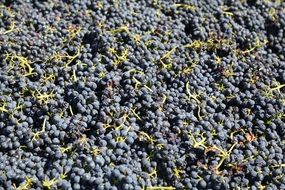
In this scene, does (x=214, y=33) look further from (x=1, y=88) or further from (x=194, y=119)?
(x=1, y=88)

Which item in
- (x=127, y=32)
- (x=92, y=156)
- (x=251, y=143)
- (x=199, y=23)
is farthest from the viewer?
(x=199, y=23)

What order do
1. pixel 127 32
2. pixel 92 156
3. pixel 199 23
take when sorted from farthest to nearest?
pixel 199 23 < pixel 127 32 < pixel 92 156

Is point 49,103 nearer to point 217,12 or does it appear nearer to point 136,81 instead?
point 136,81

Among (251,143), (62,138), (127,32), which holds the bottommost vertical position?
(62,138)

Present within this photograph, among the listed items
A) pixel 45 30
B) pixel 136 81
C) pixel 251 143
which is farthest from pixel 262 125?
pixel 45 30

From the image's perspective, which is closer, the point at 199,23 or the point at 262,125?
the point at 262,125

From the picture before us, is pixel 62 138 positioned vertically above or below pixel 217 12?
below
